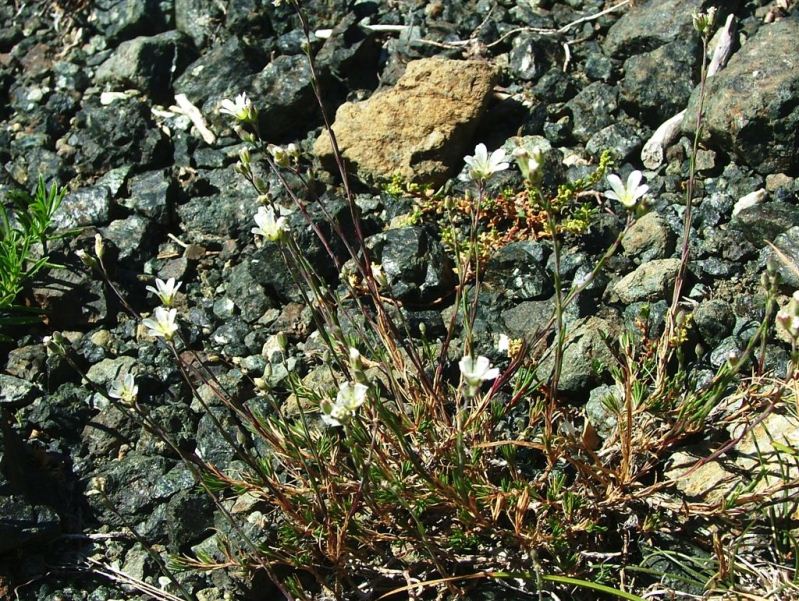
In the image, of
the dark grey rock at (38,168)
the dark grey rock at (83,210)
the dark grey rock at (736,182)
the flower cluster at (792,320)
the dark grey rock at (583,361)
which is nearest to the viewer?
the flower cluster at (792,320)

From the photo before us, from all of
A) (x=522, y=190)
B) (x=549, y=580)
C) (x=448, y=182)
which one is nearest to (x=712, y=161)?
(x=522, y=190)

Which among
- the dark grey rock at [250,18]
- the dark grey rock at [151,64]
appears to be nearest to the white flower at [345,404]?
the dark grey rock at [151,64]

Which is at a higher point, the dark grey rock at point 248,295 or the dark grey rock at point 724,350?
the dark grey rock at point 248,295

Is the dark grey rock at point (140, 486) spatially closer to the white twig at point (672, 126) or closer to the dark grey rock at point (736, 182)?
the white twig at point (672, 126)

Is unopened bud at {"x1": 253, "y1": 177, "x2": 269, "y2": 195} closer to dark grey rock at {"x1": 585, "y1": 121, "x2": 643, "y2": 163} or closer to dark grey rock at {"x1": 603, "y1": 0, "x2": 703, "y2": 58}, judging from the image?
dark grey rock at {"x1": 585, "y1": 121, "x2": 643, "y2": 163}

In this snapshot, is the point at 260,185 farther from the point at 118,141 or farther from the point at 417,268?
the point at 118,141

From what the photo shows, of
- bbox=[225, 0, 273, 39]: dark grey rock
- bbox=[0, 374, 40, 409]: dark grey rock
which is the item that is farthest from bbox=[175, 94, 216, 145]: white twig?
bbox=[0, 374, 40, 409]: dark grey rock

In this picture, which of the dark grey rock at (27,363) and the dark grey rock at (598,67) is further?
the dark grey rock at (598,67)

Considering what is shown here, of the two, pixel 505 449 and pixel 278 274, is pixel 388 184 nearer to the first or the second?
pixel 278 274
